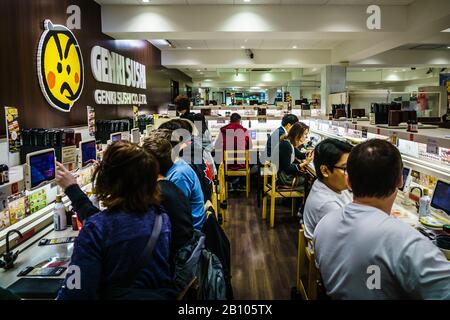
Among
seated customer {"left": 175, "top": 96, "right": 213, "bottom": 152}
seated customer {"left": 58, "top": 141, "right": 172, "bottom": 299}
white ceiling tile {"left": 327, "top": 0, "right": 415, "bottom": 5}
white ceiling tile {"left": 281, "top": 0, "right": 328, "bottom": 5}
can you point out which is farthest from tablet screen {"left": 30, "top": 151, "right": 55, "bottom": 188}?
white ceiling tile {"left": 327, "top": 0, "right": 415, "bottom": 5}

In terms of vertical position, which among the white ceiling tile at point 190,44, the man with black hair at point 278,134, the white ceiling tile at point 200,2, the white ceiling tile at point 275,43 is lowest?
the man with black hair at point 278,134

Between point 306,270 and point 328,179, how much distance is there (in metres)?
0.79

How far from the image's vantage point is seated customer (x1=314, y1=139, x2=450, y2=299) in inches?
43.4

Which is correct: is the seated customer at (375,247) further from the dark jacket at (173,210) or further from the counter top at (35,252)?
the counter top at (35,252)

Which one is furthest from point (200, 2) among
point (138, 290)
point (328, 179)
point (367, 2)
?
point (138, 290)

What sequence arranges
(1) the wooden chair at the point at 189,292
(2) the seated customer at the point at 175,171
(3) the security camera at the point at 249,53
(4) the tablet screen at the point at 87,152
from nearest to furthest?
(1) the wooden chair at the point at 189,292, (2) the seated customer at the point at 175,171, (4) the tablet screen at the point at 87,152, (3) the security camera at the point at 249,53

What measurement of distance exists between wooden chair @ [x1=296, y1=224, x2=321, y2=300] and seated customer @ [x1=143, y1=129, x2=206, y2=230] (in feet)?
2.30

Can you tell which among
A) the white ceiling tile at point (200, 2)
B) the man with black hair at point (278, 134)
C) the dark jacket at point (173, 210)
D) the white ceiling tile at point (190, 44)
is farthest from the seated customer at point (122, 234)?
the white ceiling tile at point (190, 44)

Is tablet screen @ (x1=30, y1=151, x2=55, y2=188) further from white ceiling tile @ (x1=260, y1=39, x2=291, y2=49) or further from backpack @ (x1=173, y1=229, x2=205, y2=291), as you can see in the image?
white ceiling tile @ (x1=260, y1=39, x2=291, y2=49)

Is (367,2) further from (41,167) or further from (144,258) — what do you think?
(144,258)

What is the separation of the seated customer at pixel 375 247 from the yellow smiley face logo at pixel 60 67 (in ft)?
10.2

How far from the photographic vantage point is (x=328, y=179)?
2176mm

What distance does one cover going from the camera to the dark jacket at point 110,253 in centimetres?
128
